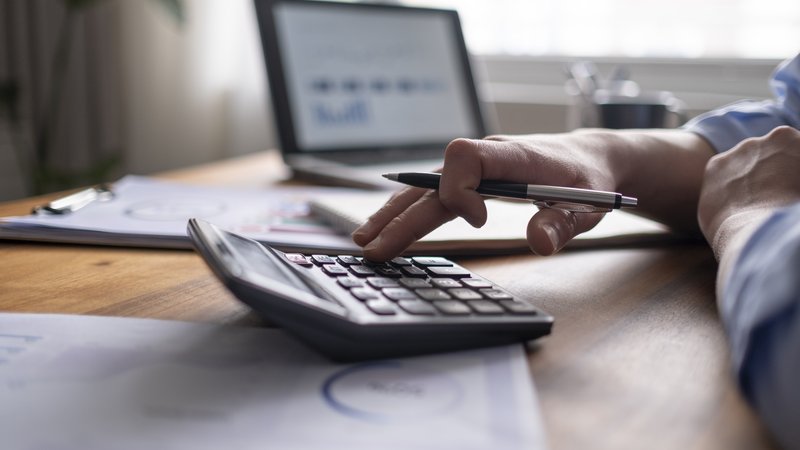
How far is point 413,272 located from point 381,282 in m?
0.04

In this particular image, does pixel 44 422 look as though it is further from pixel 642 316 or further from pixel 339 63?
pixel 339 63

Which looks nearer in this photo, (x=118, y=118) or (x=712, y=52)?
(x=712, y=52)

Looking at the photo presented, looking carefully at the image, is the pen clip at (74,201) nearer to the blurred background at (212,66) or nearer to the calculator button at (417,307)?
the calculator button at (417,307)

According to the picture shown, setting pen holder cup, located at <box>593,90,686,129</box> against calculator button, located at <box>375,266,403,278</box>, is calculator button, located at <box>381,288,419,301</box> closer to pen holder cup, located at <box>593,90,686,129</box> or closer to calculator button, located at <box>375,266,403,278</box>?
calculator button, located at <box>375,266,403,278</box>

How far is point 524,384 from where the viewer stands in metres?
0.35

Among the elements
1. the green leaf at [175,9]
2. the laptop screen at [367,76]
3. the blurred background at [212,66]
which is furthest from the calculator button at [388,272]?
the green leaf at [175,9]

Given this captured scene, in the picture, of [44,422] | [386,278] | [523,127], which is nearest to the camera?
[44,422]

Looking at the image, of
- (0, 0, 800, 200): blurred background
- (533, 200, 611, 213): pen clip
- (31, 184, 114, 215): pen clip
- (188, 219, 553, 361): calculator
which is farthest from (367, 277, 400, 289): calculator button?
(0, 0, 800, 200): blurred background

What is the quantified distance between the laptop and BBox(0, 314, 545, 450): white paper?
0.63m

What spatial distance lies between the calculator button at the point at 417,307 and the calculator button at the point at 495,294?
42mm

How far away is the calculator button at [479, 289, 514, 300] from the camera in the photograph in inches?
16.9

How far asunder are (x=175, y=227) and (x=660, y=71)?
1.43 m

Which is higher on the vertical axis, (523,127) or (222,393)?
(222,393)

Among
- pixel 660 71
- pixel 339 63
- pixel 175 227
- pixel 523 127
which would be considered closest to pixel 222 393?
pixel 175 227
